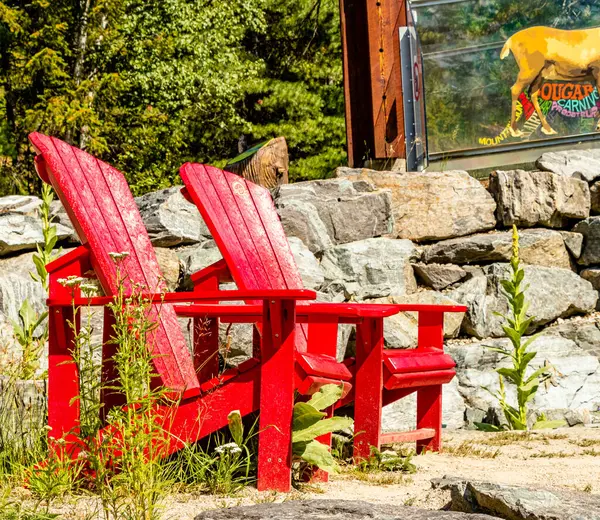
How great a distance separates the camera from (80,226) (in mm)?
3766

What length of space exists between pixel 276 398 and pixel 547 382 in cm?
395

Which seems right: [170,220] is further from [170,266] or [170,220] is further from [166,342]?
[166,342]

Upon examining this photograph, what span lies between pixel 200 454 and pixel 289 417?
1.31 feet

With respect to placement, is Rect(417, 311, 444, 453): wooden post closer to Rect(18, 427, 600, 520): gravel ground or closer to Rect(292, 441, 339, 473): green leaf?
Rect(18, 427, 600, 520): gravel ground

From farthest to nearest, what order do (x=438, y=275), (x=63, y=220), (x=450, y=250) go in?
(x=450, y=250) → (x=438, y=275) → (x=63, y=220)

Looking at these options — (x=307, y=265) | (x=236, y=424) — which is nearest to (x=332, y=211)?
(x=307, y=265)

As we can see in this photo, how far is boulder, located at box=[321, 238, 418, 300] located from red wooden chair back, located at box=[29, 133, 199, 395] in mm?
3099

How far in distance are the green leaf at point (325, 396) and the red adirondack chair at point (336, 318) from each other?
26 cm

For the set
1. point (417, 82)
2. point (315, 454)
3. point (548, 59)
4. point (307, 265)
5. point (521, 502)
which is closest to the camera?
point (521, 502)

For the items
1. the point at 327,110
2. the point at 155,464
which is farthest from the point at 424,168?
the point at 327,110

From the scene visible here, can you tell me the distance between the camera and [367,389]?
13.1 feet

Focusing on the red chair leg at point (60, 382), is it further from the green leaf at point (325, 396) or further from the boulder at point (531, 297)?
the boulder at point (531, 297)

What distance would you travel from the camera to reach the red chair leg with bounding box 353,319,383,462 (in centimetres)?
398

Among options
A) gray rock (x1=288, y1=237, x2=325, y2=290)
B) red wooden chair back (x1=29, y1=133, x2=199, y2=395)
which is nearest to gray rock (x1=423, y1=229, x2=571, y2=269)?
gray rock (x1=288, y1=237, x2=325, y2=290)
